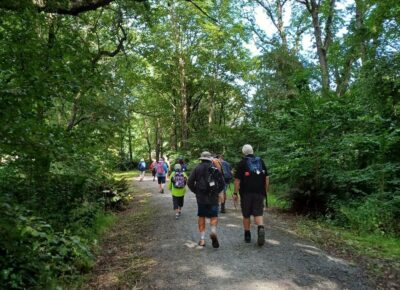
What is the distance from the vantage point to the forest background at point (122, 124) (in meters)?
5.32

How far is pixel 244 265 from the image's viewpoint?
22.0ft

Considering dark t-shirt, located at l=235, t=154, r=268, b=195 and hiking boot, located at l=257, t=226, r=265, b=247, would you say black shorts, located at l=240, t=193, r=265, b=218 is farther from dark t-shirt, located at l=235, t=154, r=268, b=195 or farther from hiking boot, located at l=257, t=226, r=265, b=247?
hiking boot, located at l=257, t=226, r=265, b=247

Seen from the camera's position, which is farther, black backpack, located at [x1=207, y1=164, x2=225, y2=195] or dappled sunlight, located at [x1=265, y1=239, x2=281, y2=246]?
dappled sunlight, located at [x1=265, y1=239, x2=281, y2=246]

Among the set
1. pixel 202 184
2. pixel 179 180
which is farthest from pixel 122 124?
pixel 202 184

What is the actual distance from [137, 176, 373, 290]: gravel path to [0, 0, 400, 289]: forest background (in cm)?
160

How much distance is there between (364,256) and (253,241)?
2231 millimetres

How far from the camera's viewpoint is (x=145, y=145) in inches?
2571

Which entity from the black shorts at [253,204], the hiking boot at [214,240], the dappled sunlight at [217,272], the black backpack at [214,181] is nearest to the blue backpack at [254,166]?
the black shorts at [253,204]

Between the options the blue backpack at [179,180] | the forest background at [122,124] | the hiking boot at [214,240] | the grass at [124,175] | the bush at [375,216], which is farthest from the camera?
the grass at [124,175]

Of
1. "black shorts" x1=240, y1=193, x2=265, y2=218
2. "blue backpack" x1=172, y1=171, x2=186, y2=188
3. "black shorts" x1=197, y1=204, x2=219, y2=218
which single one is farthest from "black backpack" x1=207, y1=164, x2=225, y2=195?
"blue backpack" x1=172, y1=171, x2=186, y2=188

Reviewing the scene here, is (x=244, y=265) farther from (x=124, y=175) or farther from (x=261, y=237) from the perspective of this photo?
(x=124, y=175)

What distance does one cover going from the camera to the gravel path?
596cm

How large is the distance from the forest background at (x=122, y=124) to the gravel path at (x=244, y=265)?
1600 millimetres

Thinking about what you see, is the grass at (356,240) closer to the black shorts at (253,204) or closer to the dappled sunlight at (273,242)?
the dappled sunlight at (273,242)
